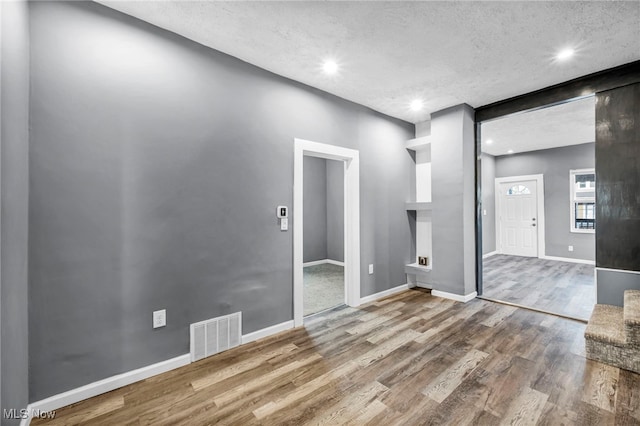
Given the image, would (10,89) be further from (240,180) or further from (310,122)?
(310,122)

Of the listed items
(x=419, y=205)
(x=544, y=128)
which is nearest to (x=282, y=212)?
(x=419, y=205)

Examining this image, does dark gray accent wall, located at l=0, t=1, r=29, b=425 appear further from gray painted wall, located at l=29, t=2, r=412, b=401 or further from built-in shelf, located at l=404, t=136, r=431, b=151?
built-in shelf, located at l=404, t=136, r=431, b=151

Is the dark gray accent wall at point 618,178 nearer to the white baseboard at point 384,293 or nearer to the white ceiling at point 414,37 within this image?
the white ceiling at point 414,37

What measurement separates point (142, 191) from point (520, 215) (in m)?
8.56

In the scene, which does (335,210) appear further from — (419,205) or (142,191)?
(142,191)

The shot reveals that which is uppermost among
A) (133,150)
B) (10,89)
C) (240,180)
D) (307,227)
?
(10,89)

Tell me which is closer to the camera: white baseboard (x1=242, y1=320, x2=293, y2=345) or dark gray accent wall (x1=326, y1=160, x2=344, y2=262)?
white baseboard (x1=242, y1=320, x2=293, y2=345)

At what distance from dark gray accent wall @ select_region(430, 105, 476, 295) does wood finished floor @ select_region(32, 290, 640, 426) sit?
1.03 metres

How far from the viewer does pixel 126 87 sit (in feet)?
6.62

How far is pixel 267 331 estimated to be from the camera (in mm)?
2750

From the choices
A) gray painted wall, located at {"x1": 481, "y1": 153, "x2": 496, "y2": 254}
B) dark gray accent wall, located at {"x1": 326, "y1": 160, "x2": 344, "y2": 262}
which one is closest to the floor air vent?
dark gray accent wall, located at {"x1": 326, "y1": 160, "x2": 344, "y2": 262}

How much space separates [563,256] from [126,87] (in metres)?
8.91

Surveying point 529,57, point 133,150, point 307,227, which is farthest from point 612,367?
point 307,227

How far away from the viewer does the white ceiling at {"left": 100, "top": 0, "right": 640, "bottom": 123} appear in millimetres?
1988
